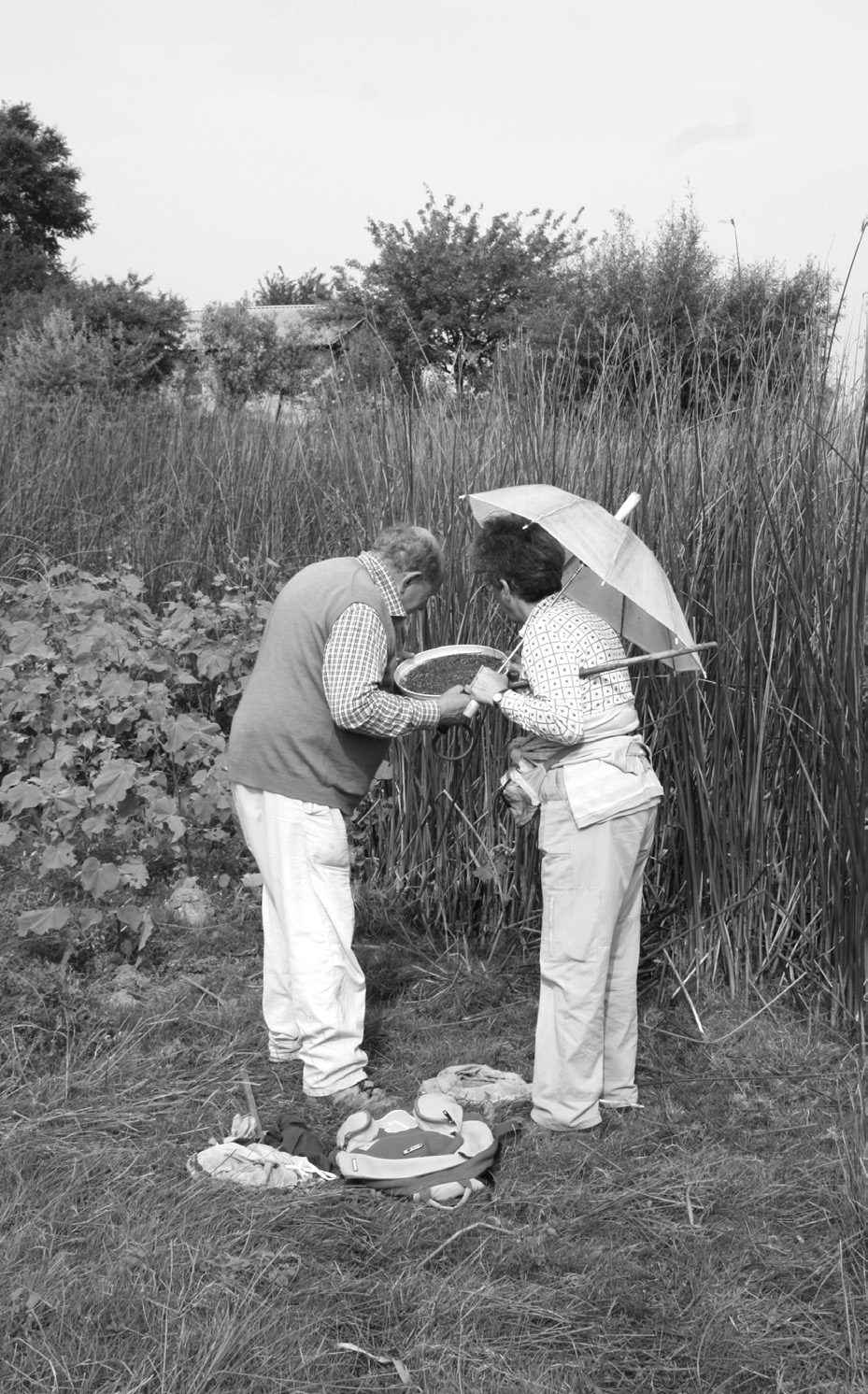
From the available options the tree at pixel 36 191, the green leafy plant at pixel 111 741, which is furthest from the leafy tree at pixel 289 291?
the green leafy plant at pixel 111 741

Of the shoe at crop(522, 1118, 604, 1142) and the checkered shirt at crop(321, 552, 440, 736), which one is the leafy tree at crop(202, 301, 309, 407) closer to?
the checkered shirt at crop(321, 552, 440, 736)

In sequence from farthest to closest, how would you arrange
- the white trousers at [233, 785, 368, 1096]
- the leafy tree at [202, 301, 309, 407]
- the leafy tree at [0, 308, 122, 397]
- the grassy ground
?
the leafy tree at [202, 301, 309, 407], the leafy tree at [0, 308, 122, 397], the white trousers at [233, 785, 368, 1096], the grassy ground

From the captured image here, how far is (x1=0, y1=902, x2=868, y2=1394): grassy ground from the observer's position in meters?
2.22

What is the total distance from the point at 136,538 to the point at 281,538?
1.00 metres

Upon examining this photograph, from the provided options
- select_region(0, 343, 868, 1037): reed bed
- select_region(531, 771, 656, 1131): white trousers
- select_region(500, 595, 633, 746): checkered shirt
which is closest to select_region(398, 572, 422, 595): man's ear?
select_region(500, 595, 633, 746): checkered shirt

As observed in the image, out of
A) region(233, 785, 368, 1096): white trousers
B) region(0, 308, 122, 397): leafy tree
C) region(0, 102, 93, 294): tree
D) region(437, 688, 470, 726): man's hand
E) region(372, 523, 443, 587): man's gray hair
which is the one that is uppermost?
region(0, 102, 93, 294): tree

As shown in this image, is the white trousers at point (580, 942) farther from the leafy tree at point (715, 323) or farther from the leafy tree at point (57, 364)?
the leafy tree at point (57, 364)

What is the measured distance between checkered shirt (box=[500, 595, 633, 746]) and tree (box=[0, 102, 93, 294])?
121ft

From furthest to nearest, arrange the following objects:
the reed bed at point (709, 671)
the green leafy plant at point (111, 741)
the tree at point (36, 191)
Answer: the tree at point (36, 191), the green leafy plant at point (111, 741), the reed bed at point (709, 671)

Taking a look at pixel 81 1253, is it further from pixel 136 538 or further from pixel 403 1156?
pixel 136 538

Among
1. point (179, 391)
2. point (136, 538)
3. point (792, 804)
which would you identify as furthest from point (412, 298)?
point (792, 804)

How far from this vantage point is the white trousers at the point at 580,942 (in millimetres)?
3049

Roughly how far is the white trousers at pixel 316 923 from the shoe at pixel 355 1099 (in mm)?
20

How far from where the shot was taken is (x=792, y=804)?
3742 millimetres
